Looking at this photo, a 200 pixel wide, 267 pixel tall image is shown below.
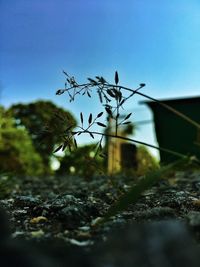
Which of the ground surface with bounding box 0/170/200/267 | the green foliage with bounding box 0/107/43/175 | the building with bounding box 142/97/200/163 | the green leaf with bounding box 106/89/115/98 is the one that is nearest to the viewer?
the ground surface with bounding box 0/170/200/267

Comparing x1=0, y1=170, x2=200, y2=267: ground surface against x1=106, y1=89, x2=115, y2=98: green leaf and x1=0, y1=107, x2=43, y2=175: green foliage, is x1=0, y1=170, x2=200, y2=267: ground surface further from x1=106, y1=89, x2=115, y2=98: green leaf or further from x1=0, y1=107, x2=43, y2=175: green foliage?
x1=0, y1=107, x2=43, y2=175: green foliage

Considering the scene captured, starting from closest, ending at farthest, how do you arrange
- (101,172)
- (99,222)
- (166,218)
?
(99,222), (166,218), (101,172)

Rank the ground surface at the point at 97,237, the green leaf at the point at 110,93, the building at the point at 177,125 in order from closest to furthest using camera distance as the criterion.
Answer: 1. the ground surface at the point at 97,237
2. the green leaf at the point at 110,93
3. the building at the point at 177,125

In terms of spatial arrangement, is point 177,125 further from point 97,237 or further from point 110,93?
point 97,237

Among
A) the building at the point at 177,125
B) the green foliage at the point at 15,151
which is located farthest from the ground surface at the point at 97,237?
the green foliage at the point at 15,151

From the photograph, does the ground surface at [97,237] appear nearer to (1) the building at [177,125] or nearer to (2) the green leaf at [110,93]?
(2) the green leaf at [110,93]

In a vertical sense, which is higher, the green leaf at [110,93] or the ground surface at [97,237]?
the green leaf at [110,93]

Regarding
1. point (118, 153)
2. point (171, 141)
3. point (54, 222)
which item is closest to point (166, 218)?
point (54, 222)

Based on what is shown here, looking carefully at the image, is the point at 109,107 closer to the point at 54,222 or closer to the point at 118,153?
the point at 54,222

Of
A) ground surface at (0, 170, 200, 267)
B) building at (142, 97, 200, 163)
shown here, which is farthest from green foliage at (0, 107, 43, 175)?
ground surface at (0, 170, 200, 267)

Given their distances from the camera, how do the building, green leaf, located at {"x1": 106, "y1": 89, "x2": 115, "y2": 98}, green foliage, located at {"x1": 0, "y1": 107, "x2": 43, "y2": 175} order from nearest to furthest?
green leaf, located at {"x1": 106, "y1": 89, "x2": 115, "y2": 98}, the building, green foliage, located at {"x1": 0, "y1": 107, "x2": 43, "y2": 175}

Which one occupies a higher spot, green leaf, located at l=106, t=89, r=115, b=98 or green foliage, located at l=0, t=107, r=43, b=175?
green leaf, located at l=106, t=89, r=115, b=98
